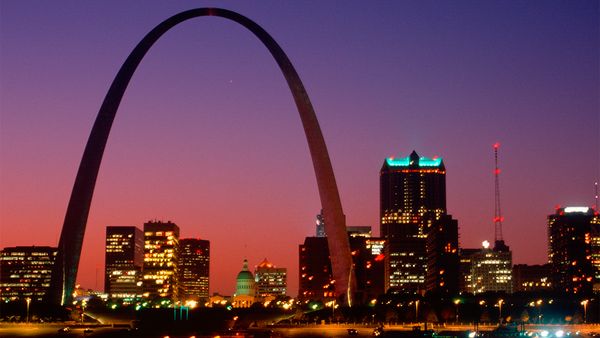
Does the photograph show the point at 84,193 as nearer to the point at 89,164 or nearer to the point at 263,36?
the point at 89,164

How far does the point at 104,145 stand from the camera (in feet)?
277

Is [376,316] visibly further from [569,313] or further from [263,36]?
[263,36]

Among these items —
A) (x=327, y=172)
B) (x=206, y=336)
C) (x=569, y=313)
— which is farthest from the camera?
(x=569, y=313)

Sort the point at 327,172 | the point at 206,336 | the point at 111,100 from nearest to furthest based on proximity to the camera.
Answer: the point at 206,336 < the point at 111,100 < the point at 327,172

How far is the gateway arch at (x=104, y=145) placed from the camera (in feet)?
269

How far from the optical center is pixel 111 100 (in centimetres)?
8212

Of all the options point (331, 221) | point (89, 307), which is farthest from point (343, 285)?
point (89, 307)

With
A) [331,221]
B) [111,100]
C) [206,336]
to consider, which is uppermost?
[111,100]

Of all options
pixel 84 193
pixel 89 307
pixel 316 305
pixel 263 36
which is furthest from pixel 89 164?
pixel 316 305

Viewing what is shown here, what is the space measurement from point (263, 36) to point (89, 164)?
1964cm

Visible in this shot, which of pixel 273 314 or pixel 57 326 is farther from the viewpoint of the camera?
pixel 273 314

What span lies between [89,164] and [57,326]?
2450 cm

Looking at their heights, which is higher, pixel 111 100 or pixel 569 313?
pixel 111 100

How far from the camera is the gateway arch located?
81938 millimetres
